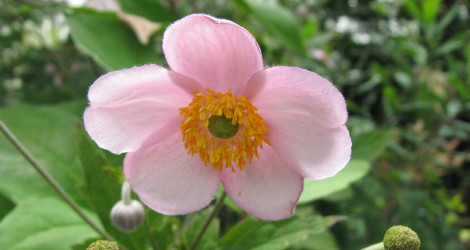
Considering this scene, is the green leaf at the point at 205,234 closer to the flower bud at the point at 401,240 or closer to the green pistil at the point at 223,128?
the green pistil at the point at 223,128

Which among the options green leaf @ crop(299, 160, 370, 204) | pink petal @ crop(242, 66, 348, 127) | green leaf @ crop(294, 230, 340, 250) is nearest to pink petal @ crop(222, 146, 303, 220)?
pink petal @ crop(242, 66, 348, 127)

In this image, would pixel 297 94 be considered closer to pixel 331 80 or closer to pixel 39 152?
pixel 39 152

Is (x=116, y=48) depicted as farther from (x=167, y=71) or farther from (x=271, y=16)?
(x=167, y=71)

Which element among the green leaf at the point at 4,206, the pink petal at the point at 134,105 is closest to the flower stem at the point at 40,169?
the pink petal at the point at 134,105

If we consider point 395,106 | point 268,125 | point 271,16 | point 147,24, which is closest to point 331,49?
point 395,106

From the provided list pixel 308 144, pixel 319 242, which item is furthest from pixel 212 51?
pixel 319 242

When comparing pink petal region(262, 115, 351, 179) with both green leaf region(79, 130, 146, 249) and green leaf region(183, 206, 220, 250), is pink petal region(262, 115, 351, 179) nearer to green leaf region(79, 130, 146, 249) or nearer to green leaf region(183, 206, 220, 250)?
green leaf region(183, 206, 220, 250)

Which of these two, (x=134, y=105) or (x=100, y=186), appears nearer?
(x=134, y=105)

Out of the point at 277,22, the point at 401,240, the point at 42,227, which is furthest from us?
the point at 277,22
